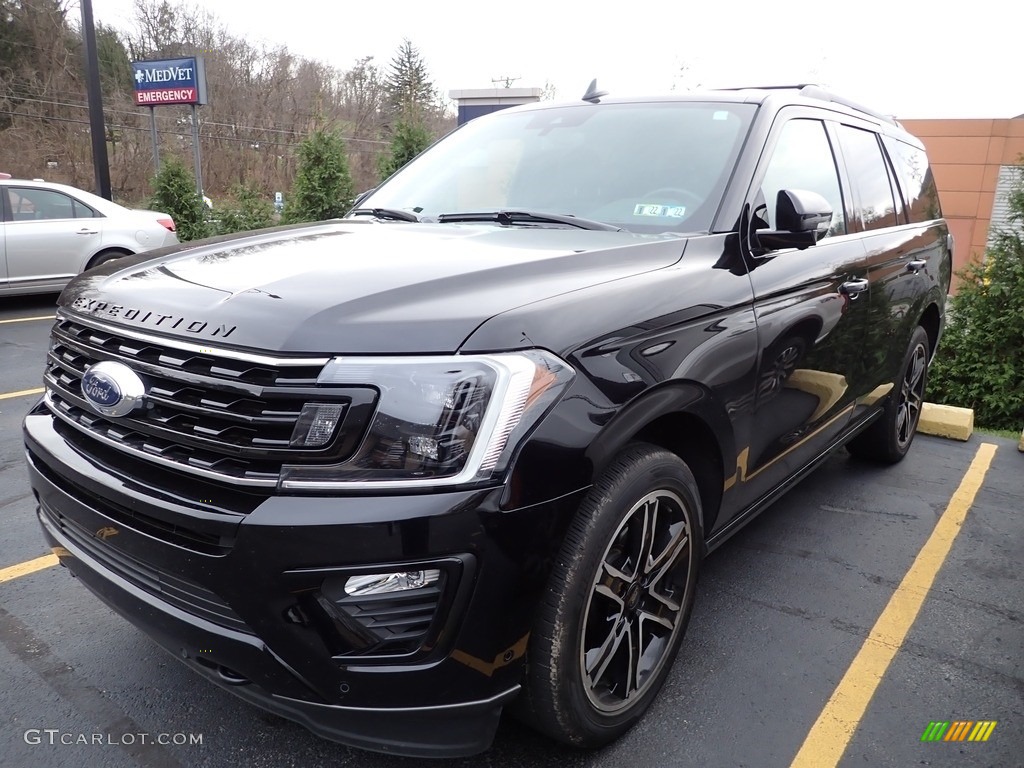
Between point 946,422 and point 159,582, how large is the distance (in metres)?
5.49

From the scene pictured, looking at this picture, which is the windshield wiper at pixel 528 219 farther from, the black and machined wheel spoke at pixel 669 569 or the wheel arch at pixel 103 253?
the wheel arch at pixel 103 253

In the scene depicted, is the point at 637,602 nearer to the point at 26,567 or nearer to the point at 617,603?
the point at 617,603

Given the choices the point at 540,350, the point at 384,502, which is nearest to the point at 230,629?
the point at 384,502

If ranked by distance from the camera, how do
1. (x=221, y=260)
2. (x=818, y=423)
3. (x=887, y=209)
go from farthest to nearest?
(x=887, y=209), (x=818, y=423), (x=221, y=260)

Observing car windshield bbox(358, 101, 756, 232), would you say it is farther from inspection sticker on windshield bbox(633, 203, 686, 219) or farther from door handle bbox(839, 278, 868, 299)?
door handle bbox(839, 278, 868, 299)

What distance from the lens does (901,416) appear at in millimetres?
4672

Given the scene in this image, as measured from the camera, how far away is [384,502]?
5.12 feet

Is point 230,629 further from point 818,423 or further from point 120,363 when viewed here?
point 818,423

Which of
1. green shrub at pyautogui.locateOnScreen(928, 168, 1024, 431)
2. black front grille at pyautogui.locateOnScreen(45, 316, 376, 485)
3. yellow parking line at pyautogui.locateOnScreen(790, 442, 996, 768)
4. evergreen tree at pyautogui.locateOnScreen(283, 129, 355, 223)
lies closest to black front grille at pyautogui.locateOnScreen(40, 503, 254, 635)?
black front grille at pyautogui.locateOnScreen(45, 316, 376, 485)

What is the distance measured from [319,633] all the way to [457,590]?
31 centimetres

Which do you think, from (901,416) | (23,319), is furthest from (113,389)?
(23,319)

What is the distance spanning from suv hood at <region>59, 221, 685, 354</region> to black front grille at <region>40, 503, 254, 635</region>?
0.56 metres

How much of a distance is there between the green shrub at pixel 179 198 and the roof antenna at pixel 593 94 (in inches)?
→ 480

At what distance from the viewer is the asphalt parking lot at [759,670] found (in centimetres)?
218
